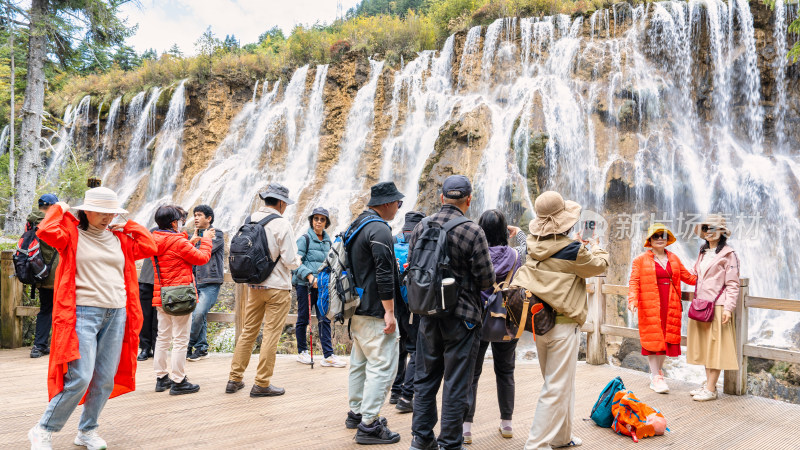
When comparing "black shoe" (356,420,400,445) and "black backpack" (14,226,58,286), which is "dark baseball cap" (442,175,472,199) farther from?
"black backpack" (14,226,58,286)

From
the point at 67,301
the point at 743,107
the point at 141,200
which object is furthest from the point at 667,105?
the point at 141,200

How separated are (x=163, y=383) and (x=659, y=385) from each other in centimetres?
530

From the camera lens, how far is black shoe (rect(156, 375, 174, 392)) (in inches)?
215

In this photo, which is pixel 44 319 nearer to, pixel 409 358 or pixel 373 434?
pixel 409 358

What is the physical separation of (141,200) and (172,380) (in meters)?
20.2

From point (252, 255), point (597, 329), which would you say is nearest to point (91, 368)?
point (252, 255)

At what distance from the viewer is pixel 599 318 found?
671 centimetres

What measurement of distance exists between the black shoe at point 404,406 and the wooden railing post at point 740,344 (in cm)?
337

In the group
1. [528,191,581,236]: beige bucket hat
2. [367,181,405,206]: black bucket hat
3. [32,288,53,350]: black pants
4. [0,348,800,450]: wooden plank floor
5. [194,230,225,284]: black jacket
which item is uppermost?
[367,181,405,206]: black bucket hat

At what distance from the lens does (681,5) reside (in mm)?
16766

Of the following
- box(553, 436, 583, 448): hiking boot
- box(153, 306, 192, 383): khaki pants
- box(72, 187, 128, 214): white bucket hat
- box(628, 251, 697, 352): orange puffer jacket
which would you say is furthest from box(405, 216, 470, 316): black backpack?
box(628, 251, 697, 352): orange puffer jacket

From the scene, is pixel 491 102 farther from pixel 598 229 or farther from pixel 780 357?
pixel 780 357

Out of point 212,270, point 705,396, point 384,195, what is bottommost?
point 705,396

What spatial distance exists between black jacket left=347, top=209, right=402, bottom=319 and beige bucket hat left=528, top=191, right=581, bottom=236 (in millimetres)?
1128
